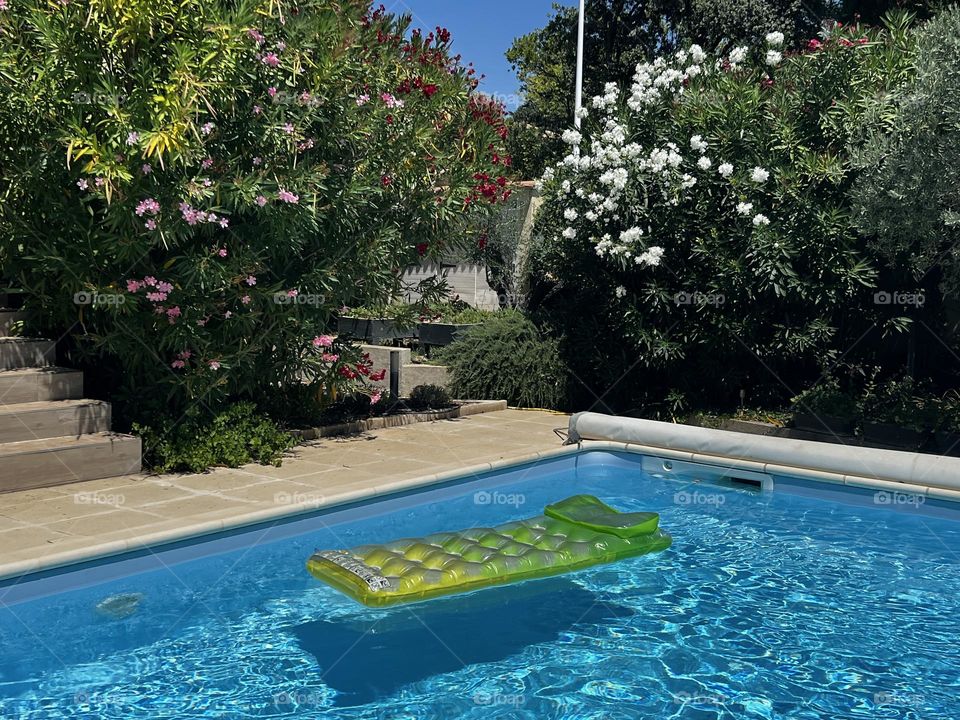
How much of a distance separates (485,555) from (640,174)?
7.12 m

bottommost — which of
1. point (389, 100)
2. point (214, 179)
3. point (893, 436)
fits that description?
point (893, 436)

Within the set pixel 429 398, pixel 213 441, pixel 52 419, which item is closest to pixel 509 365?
pixel 429 398

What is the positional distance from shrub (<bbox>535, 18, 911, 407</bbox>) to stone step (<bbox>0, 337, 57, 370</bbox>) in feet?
21.3

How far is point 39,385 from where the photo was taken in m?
9.11

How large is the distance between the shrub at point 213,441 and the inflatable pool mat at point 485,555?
10.3 ft

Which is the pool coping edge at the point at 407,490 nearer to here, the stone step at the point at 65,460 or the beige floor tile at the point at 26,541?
the beige floor tile at the point at 26,541

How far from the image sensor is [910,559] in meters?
8.02

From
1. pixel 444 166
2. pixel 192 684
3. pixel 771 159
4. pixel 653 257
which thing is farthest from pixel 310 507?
pixel 771 159

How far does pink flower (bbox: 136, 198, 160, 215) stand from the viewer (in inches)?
308

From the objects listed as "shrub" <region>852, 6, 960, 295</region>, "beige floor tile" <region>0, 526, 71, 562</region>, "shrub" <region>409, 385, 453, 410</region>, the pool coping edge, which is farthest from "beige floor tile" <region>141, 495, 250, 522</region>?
"shrub" <region>852, 6, 960, 295</region>

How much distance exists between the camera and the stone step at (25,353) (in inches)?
372

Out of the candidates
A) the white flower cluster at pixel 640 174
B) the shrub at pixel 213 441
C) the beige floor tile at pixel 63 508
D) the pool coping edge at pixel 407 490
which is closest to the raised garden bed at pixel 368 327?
the white flower cluster at pixel 640 174

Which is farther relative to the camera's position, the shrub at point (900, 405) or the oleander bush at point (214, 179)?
the shrub at point (900, 405)

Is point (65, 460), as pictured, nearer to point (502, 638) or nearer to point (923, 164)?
point (502, 638)
